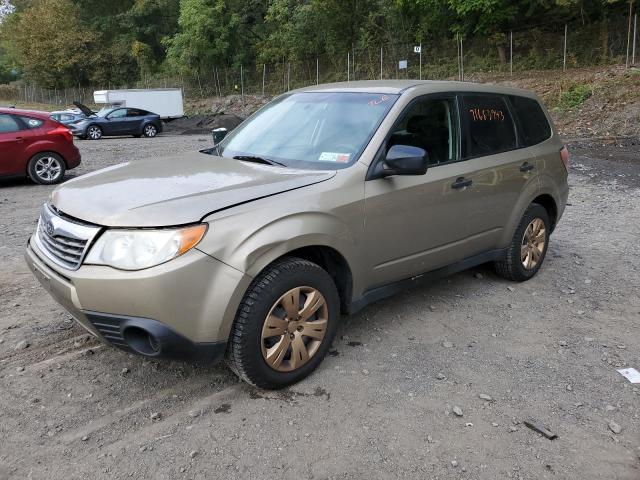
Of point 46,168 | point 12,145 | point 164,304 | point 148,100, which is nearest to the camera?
point 164,304

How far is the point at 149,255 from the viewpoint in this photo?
2896mm

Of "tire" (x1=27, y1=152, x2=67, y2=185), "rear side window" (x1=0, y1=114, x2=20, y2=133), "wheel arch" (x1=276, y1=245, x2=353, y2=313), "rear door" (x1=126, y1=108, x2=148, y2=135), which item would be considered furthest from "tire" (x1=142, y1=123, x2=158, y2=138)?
"wheel arch" (x1=276, y1=245, x2=353, y2=313)

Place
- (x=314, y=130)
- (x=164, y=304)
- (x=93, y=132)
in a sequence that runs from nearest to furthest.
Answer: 1. (x=164, y=304)
2. (x=314, y=130)
3. (x=93, y=132)

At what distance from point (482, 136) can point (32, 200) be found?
759 centimetres

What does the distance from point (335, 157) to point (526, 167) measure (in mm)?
2033

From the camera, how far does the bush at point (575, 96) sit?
62.4ft

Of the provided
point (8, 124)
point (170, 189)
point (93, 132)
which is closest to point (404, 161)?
point (170, 189)

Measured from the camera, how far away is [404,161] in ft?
11.8

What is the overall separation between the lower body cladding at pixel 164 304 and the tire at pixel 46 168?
8508 mm

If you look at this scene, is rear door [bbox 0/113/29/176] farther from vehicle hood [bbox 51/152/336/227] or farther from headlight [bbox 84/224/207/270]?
headlight [bbox 84/224/207/270]

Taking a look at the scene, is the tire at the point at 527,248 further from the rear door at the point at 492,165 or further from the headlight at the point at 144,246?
the headlight at the point at 144,246

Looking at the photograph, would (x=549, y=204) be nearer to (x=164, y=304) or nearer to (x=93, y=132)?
(x=164, y=304)

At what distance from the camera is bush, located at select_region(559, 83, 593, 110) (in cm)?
1903

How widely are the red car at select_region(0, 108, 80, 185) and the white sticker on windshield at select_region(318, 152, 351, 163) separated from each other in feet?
27.6
